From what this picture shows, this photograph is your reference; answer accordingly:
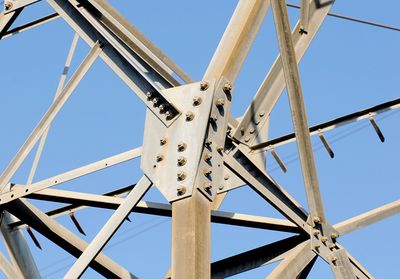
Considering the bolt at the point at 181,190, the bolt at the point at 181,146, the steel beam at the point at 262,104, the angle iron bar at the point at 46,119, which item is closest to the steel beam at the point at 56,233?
the angle iron bar at the point at 46,119

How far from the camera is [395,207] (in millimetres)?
12117

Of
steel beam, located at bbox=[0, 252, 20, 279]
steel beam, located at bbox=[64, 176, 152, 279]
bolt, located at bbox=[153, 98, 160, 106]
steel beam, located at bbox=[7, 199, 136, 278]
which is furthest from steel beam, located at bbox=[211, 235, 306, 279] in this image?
bolt, located at bbox=[153, 98, 160, 106]

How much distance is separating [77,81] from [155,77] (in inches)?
35.0

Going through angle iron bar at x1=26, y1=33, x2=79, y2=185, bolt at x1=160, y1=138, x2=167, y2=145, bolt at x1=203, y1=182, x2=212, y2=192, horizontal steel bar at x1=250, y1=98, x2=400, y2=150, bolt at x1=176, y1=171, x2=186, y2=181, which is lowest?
bolt at x1=203, y1=182, x2=212, y2=192

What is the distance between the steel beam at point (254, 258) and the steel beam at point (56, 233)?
41.3 inches

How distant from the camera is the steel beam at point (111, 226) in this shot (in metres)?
9.52

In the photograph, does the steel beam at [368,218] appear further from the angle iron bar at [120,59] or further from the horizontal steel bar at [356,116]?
the angle iron bar at [120,59]

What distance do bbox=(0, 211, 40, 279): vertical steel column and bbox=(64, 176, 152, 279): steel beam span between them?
240cm

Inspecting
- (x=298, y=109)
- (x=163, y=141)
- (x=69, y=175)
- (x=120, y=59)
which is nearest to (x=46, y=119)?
(x=69, y=175)

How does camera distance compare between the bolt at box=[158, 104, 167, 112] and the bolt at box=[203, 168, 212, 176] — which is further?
the bolt at box=[158, 104, 167, 112]

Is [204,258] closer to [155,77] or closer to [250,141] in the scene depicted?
[155,77]

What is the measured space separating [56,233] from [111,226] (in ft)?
6.63

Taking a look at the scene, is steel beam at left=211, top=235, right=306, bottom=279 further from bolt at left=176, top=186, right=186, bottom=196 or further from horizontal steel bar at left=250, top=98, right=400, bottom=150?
bolt at left=176, top=186, right=186, bottom=196

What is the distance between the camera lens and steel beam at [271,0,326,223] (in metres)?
10.5
